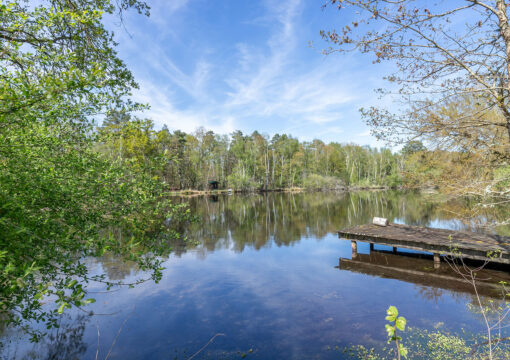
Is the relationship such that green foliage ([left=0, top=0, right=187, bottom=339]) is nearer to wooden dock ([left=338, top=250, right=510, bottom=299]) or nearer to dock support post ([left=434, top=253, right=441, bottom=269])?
wooden dock ([left=338, top=250, right=510, bottom=299])

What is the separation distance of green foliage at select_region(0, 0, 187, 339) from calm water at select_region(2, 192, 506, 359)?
2759 millimetres

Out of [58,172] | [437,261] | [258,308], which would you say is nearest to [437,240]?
[437,261]

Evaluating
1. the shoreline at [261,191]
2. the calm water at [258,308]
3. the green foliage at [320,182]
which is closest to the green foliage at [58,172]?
the calm water at [258,308]

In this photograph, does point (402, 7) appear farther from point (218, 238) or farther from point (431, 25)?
point (218, 238)

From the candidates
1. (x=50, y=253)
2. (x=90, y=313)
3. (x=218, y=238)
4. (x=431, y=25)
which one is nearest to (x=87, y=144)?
(x=50, y=253)

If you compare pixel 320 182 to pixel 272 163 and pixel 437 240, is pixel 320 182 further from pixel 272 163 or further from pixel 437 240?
pixel 437 240

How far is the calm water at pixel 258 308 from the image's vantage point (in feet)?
22.0

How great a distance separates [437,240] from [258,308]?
8.15 metres

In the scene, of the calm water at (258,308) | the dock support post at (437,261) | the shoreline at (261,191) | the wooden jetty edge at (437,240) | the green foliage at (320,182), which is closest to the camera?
the calm water at (258,308)

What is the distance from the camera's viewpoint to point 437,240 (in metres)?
11.5

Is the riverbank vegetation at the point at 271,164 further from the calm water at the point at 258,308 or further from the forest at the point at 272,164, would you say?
the calm water at the point at 258,308

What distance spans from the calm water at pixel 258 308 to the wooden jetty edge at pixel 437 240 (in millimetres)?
1128

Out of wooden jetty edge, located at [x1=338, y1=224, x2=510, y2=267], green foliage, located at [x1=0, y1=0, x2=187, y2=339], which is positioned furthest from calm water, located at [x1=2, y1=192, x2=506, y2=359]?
green foliage, located at [x1=0, y1=0, x2=187, y2=339]

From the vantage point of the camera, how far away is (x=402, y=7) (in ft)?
15.8
